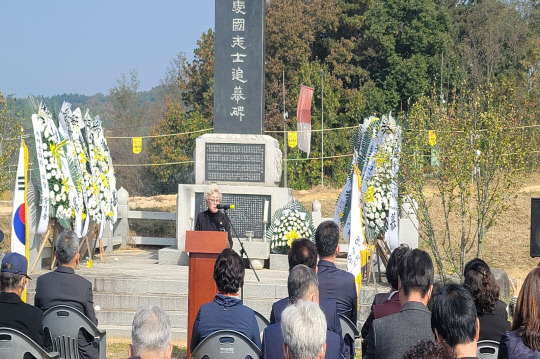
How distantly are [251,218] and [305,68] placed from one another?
661 inches

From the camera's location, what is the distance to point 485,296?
14.9ft

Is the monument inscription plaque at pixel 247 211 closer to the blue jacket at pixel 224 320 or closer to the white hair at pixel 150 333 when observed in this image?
the blue jacket at pixel 224 320

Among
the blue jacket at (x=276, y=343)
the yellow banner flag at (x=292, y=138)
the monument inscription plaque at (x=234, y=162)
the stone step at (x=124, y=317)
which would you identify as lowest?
the stone step at (x=124, y=317)

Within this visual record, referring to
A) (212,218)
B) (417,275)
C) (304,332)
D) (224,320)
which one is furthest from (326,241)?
(212,218)

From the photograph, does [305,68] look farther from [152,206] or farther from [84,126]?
[84,126]

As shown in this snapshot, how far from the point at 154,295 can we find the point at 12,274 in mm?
4797

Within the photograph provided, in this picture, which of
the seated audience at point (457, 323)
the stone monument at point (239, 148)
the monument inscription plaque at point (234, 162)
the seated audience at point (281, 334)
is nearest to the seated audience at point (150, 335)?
the seated audience at point (281, 334)

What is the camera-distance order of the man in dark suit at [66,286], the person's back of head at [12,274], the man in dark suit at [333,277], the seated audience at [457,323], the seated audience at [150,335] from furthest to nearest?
the man in dark suit at [66,286] → the man in dark suit at [333,277] → the person's back of head at [12,274] → the seated audience at [150,335] → the seated audience at [457,323]

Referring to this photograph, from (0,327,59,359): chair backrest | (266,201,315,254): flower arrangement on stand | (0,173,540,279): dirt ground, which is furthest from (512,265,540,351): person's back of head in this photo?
(0,173,540,279): dirt ground

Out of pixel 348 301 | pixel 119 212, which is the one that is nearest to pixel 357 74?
pixel 119 212

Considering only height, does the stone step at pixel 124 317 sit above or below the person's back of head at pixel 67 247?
below

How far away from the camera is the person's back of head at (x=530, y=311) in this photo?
359 cm

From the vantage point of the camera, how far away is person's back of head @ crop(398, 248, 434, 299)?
4156mm

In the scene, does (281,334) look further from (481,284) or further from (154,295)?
(154,295)
